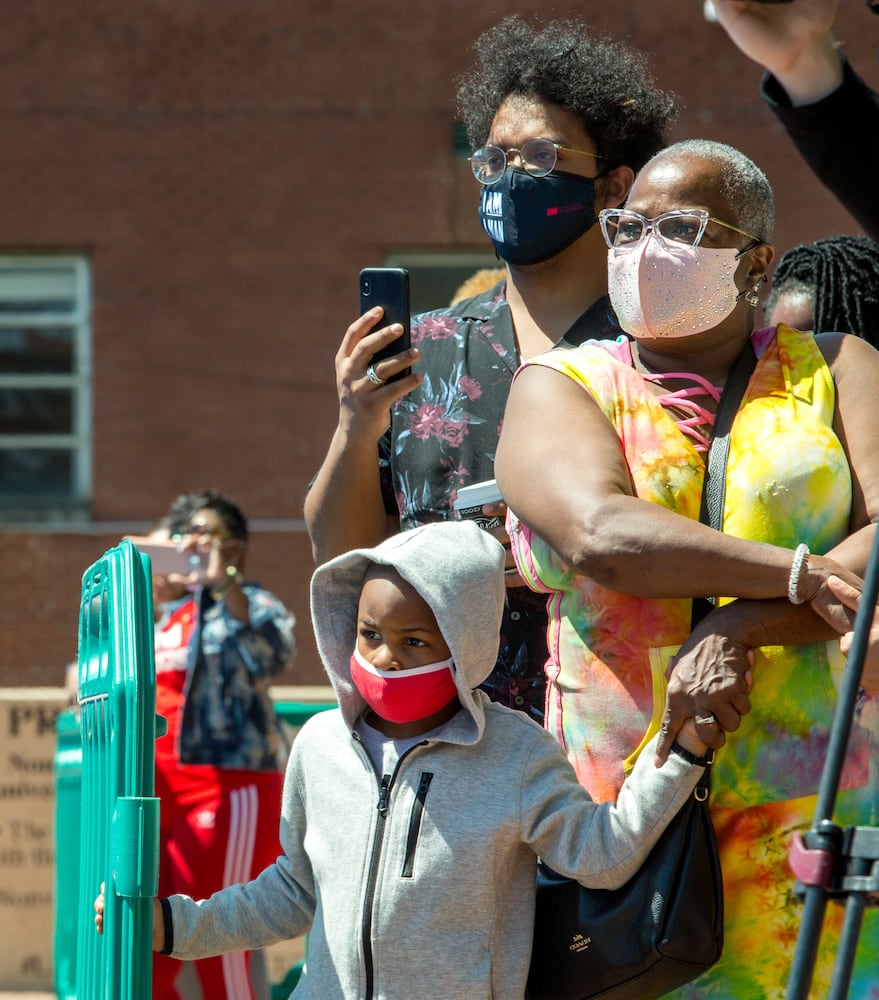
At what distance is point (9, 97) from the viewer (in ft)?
35.1

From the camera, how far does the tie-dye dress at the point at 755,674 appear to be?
2121 millimetres

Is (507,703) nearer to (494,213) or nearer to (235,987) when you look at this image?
(494,213)

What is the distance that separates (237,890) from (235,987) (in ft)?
8.74

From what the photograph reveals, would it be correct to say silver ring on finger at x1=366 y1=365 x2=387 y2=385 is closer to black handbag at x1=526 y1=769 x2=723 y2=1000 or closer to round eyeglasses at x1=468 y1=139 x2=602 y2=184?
round eyeglasses at x1=468 y1=139 x2=602 y2=184

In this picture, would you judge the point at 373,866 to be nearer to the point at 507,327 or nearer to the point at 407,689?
the point at 407,689

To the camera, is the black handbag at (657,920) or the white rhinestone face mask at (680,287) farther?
the white rhinestone face mask at (680,287)

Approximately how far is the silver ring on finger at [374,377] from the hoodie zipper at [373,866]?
25.4 inches

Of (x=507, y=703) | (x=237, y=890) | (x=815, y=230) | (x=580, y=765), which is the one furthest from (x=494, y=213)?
(x=815, y=230)

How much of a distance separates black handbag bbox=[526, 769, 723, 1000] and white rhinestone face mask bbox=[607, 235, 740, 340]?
0.68m

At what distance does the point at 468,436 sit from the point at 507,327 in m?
0.24

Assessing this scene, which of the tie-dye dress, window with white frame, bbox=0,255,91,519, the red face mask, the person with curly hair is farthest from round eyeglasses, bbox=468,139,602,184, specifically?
window with white frame, bbox=0,255,91,519

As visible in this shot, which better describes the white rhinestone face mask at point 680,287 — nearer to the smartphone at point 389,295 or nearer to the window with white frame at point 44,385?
the smartphone at point 389,295

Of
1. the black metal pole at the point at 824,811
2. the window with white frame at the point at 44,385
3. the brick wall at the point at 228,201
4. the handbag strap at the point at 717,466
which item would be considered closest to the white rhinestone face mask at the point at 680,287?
the handbag strap at the point at 717,466

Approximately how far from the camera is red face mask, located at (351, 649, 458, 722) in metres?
2.28
